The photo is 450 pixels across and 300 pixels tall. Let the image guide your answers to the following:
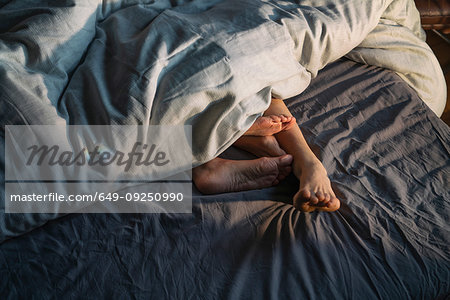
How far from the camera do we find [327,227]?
2.87ft

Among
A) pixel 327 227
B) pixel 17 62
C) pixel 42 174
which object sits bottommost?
pixel 327 227

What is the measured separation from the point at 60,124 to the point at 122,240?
256mm

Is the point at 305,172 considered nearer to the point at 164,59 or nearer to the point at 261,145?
the point at 261,145

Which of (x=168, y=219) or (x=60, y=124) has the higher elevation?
(x=60, y=124)

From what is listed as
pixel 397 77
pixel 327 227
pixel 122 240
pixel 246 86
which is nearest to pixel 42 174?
pixel 122 240

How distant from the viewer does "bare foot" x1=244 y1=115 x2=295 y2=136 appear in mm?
997

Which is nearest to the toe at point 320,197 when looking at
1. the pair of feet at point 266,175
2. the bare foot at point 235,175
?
the pair of feet at point 266,175

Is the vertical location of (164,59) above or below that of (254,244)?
above

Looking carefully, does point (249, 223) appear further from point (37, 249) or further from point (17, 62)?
point (17, 62)

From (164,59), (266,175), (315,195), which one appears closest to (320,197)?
(315,195)

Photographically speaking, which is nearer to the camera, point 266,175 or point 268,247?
point 268,247

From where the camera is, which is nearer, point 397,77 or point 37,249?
point 37,249

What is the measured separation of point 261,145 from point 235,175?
132 millimetres

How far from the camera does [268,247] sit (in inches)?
32.4
